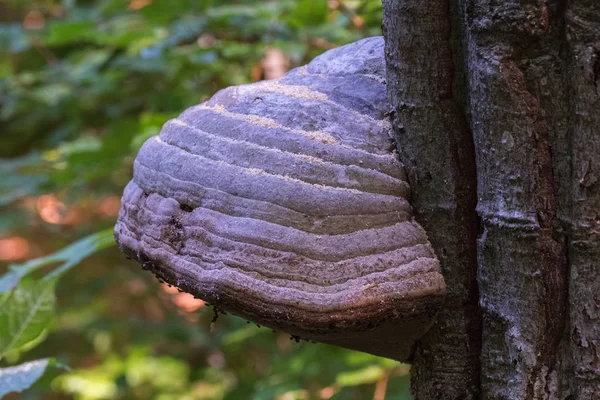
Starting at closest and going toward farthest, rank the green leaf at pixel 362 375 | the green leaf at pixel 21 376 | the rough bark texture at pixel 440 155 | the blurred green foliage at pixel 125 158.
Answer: the rough bark texture at pixel 440 155, the green leaf at pixel 21 376, the green leaf at pixel 362 375, the blurred green foliage at pixel 125 158

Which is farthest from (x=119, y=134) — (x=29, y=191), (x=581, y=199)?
(x=581, y=199)

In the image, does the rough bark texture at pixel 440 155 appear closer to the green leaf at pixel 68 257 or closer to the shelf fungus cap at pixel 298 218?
the shelf fungus cap at pixel 298 218

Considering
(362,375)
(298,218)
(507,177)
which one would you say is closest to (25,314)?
(298,218)

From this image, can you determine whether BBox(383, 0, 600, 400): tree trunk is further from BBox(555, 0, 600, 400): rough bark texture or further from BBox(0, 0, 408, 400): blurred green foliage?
BBox(0, 0, 408, 400): blurred green foliage

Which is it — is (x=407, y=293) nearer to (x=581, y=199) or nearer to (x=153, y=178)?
(x=581, y=199)

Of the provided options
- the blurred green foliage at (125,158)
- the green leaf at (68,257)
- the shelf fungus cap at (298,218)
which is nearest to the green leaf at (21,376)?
the blurred green foliage at (125,158)

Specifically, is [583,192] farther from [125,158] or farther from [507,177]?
[125,158]
